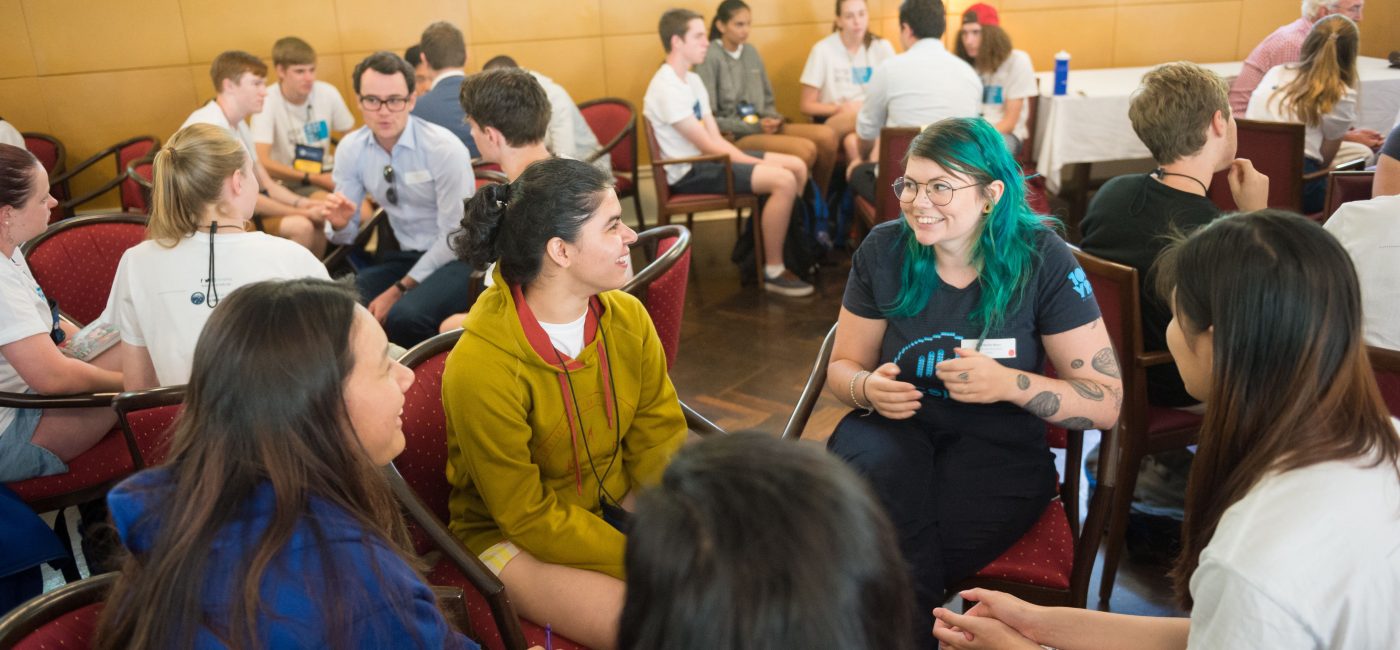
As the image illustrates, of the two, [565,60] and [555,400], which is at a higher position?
[565,60]

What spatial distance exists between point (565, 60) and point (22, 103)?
322cm

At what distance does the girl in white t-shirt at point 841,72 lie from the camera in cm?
627

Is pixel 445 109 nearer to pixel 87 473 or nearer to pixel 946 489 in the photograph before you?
pixel 87 473

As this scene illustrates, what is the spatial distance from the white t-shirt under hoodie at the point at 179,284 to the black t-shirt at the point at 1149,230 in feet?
6.84

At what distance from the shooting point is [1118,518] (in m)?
2.60

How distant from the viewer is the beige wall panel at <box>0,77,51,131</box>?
19.9ft

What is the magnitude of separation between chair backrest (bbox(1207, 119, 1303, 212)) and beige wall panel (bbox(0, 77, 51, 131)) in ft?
20.7

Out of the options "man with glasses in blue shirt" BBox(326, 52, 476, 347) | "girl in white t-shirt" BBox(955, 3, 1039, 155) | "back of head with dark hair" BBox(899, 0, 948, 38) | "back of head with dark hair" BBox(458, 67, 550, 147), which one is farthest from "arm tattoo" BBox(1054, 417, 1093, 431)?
"girl in white t-shirt" BBox(955, 3, 1039, 155)

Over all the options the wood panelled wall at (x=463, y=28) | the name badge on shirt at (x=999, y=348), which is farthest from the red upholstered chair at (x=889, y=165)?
the wood panelled wall at (x=463, y=28)

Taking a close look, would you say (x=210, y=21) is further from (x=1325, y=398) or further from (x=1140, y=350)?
(x=1325, y=398)

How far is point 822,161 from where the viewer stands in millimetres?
6062

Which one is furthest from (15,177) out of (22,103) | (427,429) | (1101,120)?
(1101,120)

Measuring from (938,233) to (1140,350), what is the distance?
26.5 inches

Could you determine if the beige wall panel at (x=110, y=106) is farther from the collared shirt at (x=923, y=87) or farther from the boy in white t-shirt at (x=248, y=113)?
the collared shirt at (x=923, y=87)
